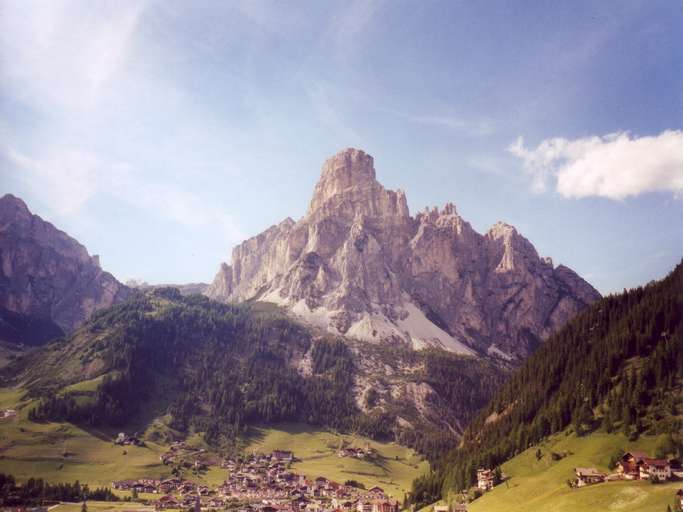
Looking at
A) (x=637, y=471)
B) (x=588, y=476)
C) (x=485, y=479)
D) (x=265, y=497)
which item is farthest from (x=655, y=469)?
(x=265, y=497)

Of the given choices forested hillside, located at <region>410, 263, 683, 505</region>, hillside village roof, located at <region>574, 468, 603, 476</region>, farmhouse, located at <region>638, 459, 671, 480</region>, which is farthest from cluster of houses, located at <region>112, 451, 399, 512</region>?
farmhouse, located at <region>638, 459, 671, 480</region>

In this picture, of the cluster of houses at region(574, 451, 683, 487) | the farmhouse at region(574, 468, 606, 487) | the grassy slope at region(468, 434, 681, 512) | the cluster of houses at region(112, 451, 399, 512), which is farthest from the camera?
the cluster of houses at region(112, 451, 399, 512)

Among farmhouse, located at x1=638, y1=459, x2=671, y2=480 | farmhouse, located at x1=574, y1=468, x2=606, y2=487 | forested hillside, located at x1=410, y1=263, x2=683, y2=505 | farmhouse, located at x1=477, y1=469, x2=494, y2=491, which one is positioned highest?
forested hillside, located at x1=410, y1=263, x2=683, y2=505

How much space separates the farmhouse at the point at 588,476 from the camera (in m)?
101

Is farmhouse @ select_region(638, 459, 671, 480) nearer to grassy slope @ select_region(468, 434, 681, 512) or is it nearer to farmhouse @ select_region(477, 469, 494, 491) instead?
grassy slope @ select_region(468, 434, 681, 512)

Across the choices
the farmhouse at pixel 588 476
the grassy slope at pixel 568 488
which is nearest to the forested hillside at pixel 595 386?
the grassy slope at pixel 568 488

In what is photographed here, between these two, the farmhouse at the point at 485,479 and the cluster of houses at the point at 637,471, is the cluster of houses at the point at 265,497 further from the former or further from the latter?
the cluster of houses at the point at 637,471

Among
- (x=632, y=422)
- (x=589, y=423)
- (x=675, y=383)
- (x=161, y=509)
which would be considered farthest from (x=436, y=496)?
(x=161, y=509)

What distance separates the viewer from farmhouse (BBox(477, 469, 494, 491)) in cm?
12462

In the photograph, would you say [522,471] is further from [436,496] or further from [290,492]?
[290,492]

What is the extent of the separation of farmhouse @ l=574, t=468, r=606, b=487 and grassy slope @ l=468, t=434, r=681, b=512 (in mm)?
2594

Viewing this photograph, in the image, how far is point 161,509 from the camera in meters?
156

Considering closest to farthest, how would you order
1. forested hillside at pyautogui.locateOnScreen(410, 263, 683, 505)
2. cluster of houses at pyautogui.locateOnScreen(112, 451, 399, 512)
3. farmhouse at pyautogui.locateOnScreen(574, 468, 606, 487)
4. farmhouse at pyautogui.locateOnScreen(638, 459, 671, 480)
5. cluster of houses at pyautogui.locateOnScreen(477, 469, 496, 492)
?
1. farmhouse at pyautogui.locateOnScreen(638, 459, 671, 480)
2. farmhouse at pyautogui.locateOnScreen(574, 468, 606, 487)
3. forested hillside at pyautogui.locateOnScreen(410, 263, 683, 505)
4. cluster of houses at pyautogui.locateOnScreen(477, 469, 496, 492)
5. cluster of houses at pyautogui.locateOnScreen(112, 451, 399, 512)

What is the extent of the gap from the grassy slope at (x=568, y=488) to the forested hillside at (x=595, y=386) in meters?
4.01
